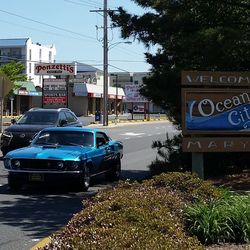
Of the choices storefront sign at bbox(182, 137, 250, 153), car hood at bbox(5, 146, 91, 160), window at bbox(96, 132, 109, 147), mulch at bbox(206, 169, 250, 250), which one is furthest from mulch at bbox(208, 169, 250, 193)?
car hood at bbox(5, 146, 91, 160)

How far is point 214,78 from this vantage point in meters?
10.5

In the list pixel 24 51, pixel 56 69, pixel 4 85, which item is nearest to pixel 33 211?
pixel 4 85

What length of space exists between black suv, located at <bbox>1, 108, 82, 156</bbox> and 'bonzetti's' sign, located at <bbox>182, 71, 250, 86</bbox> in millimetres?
9796

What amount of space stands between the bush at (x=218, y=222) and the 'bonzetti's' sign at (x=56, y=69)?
Result: 5636cm

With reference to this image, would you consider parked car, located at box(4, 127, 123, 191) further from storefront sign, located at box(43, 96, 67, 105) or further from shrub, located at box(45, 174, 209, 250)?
storefront sign, located at box(43, 96, 67, 105)

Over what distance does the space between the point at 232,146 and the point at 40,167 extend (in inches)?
158

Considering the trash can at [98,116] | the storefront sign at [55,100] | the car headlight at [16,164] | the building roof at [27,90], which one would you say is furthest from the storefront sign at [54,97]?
the car headlight at [16,164]

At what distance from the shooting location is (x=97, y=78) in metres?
105

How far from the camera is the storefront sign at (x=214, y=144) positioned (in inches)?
407

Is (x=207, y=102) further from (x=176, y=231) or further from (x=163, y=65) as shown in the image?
(x=176, y=231)

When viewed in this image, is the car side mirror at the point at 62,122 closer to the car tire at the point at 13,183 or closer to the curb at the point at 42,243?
the car tire at the point at 13,183

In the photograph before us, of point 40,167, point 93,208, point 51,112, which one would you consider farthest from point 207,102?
point 51,112

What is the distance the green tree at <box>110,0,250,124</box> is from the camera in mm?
11234

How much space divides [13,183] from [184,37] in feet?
15.6
